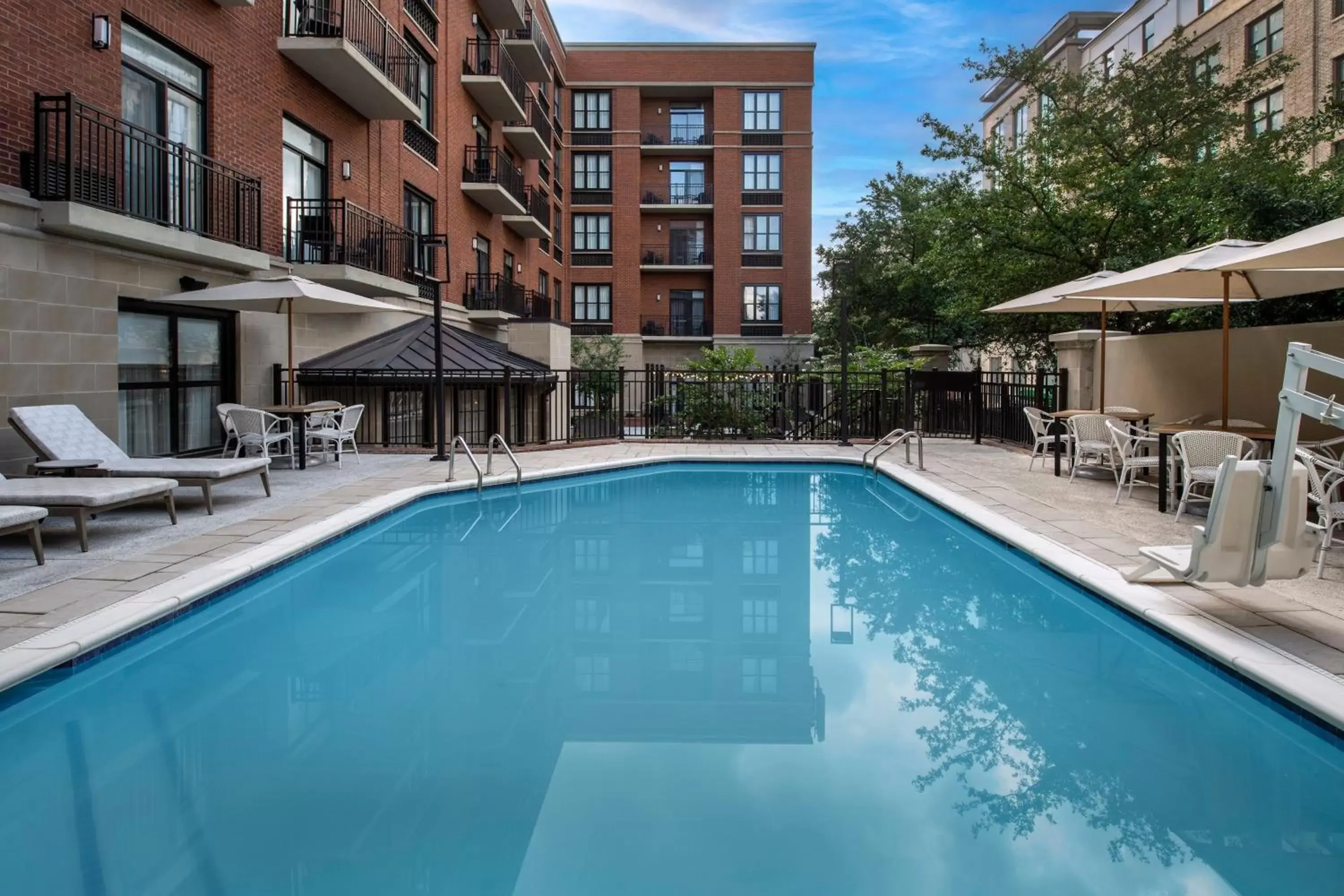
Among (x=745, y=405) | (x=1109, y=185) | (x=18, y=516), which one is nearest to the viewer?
(x=18, y=516)

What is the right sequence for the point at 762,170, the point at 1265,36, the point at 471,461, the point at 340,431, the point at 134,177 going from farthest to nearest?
1. the point at 762,170
2. the point at 1265,36
3. the point at 340,431
4. the point at 471,461
5. the point at 134,177

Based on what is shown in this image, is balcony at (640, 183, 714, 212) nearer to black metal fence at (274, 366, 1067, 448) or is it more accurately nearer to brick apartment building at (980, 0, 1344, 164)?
brick apartment building at (980, 0, 1344, 164)

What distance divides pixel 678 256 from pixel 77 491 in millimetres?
32059

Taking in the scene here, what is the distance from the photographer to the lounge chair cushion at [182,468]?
7.88 metres

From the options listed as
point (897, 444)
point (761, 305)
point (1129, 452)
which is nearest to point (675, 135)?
point (761, 305)

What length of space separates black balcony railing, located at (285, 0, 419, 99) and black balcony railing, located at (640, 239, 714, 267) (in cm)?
1948

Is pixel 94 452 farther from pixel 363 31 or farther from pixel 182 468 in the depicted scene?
pixel 363 31

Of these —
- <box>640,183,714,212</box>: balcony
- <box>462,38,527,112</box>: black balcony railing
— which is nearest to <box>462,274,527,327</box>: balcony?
<box>462,38,527,112</box>: black balcony railing

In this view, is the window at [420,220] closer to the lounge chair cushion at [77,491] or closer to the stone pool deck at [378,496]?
the stone pool deck at [378,496]

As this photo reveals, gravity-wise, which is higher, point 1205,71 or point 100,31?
point 1205,71

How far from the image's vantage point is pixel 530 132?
2630 cm

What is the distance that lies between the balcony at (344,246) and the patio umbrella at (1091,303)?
31.5ft

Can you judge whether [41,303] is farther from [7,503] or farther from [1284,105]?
[1284,105]

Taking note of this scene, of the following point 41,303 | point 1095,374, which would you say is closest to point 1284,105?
point 1095,374
